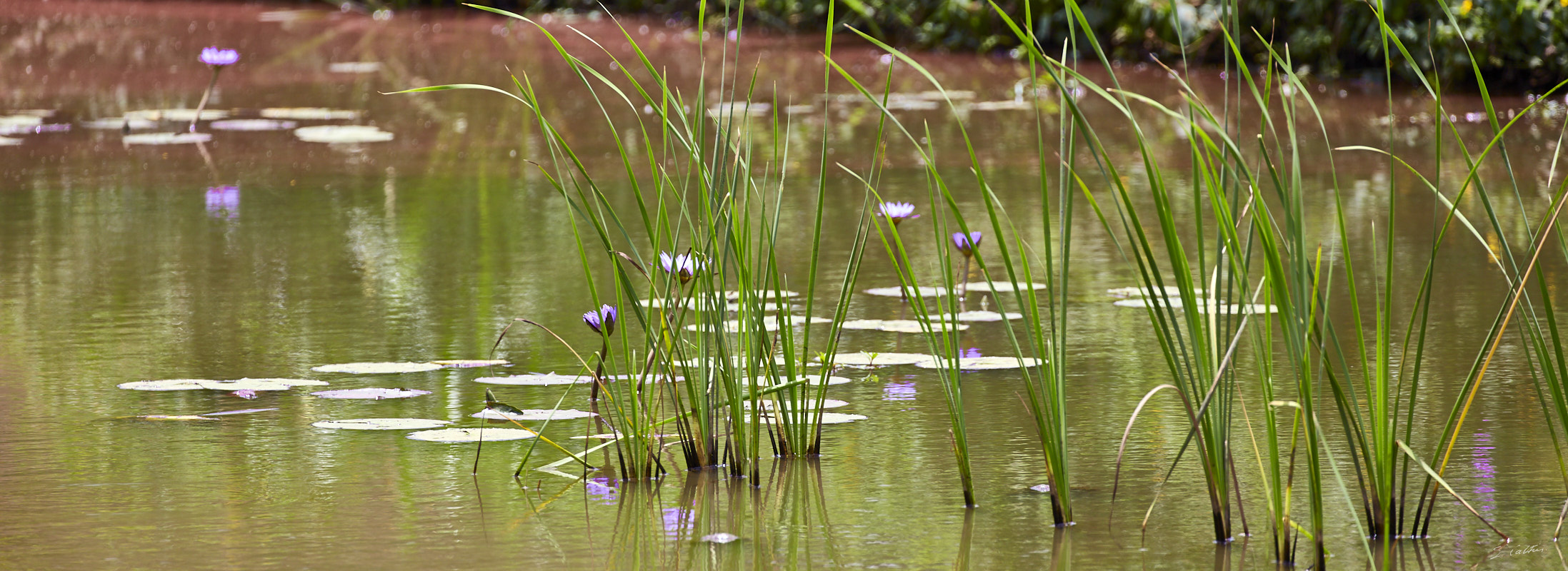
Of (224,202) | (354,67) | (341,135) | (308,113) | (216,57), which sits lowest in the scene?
(224,202)

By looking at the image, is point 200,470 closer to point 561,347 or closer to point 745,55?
point 561,347

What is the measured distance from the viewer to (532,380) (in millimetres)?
2725

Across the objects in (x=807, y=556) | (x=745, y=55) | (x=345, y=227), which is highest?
(x=745, y=55)

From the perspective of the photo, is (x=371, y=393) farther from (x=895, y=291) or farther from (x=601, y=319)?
(x=895, y=291)

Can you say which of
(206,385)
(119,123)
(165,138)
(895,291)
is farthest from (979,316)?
(119,123)

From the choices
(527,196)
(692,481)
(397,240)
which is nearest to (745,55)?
(527,196)

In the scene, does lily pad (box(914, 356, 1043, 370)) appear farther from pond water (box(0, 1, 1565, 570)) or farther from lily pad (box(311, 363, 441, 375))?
lily pad (box(311, 363, 441, 375))

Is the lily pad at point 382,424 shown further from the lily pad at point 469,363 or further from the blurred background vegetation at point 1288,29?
the blurred background vegetation at point 1288,29

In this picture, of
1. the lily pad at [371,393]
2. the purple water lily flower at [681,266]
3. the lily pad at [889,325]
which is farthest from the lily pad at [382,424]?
the lily pad at [889,325]

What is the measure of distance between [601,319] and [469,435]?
1.22 feet

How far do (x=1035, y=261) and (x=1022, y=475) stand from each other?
5.90ft

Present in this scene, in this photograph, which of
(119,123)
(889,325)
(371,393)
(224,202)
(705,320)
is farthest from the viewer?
(119,123)

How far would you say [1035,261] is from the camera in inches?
156

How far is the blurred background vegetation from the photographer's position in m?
7.55
